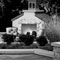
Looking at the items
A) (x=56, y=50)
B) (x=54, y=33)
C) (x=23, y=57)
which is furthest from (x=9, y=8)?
(x=56, y=50)

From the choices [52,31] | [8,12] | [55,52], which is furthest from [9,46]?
[8,12]

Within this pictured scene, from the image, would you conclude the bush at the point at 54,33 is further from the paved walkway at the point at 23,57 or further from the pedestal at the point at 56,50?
the pedestal at the point at 56,50

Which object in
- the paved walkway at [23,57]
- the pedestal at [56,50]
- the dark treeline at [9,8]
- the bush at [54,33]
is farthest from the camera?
the dark treeline at [9,8]

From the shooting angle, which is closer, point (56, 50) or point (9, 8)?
point (56, 50)

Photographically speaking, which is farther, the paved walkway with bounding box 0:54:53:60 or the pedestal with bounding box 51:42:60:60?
the paved walkway with bounding box 0:54:53:60

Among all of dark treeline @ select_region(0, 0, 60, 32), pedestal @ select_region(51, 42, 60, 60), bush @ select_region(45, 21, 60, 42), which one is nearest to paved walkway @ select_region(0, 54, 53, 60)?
pedestal @ select_region(51, 42, 60, 60)

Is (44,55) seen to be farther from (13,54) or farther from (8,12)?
(8,12)

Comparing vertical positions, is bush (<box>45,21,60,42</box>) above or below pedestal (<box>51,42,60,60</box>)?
below

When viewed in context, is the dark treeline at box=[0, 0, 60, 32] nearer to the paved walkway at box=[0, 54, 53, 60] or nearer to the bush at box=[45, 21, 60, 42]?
the bush at box=[45, 21, 60, 42]

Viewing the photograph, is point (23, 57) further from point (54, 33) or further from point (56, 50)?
point (54, 33)

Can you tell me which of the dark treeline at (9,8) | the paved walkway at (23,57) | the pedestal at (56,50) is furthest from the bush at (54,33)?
the dark treeline at (9,8)

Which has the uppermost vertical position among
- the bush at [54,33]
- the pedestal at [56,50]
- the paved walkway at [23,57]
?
the pedestal at [56,50]

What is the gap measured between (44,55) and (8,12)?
28.6 m

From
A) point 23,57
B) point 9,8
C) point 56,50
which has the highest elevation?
point 56,50
